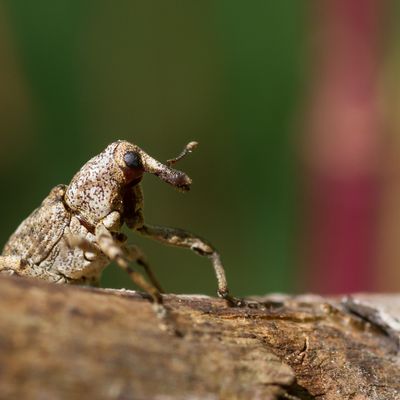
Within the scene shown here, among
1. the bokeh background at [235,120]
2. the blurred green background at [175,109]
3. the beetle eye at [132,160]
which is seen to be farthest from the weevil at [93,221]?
the blurred green background at [175,109]

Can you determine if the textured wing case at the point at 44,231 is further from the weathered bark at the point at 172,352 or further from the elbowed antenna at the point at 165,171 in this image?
the weathered bark at the point at 172,352

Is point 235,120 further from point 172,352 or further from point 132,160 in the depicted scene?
→ point 172,352

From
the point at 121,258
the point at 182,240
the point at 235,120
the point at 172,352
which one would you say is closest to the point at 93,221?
the point at 182,240

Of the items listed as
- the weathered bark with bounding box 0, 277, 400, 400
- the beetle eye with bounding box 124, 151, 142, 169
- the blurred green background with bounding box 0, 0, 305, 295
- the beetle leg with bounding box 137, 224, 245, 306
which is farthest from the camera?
the blurred green background with bounding box 0, 0, 305, 295

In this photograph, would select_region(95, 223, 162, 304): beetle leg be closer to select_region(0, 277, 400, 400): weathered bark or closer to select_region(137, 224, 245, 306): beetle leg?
select_region(0, 277, 400, 400): weathered bark

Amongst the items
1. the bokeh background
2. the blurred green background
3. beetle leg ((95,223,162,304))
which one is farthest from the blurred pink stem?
beetle leg ((95,223,162,304))

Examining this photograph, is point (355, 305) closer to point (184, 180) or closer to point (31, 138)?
point (184, 180)
